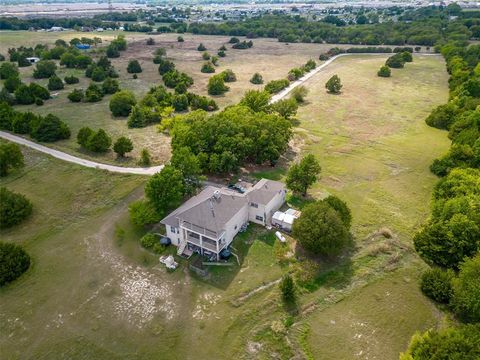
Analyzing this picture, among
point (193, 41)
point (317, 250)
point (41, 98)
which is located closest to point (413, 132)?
point (317, 250)

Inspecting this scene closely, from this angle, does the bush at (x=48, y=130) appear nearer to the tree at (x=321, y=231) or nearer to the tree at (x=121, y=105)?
the tree at (x=121, y=105)

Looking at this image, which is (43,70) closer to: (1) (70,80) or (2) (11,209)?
(1) (70,80)

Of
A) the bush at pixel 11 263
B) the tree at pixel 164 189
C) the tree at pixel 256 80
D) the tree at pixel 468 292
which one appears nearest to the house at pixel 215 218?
the tree at pixel 164 189

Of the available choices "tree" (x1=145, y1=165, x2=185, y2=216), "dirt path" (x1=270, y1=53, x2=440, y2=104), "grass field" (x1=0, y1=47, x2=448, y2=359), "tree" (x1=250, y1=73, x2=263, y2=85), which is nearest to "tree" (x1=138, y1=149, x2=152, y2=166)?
"grass field" (x1=0, y1=47, x2=448, y2=359)

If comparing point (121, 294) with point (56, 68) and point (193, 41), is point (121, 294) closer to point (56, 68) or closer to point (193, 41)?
point (56, 68)

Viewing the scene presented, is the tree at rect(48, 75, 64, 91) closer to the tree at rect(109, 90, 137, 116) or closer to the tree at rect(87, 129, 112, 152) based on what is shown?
the tree at rect(109, 90, 137, 116)

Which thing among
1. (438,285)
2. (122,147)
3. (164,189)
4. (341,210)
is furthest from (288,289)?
(122,147)
